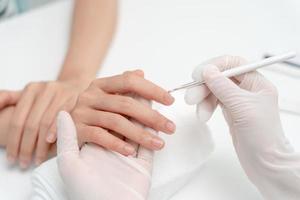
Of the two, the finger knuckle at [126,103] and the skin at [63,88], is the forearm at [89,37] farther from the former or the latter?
the finger knuckle at [126,103]

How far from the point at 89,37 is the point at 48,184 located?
409 millimetres

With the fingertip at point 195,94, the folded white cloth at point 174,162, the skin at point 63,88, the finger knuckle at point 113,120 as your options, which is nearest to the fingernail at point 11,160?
the skin at point 63,88

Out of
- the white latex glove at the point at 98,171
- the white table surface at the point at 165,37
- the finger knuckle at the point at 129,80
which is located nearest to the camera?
the white latex glove at the point at 98,171

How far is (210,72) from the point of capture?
613mm

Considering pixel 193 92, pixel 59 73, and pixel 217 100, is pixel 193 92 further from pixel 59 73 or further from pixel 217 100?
pixel 59 73

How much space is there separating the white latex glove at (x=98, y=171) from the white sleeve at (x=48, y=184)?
3 centimetres

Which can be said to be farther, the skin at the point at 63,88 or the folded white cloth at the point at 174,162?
the skin at the point at 63,88

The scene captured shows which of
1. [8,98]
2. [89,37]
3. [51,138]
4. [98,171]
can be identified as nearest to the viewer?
[98,171]

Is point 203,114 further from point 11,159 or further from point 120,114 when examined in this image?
point 11,159

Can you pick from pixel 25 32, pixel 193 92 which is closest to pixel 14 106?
pixel 25 32

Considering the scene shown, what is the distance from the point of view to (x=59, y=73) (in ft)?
3.01

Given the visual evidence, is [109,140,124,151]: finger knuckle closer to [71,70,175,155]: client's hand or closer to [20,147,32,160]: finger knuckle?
[71,70,175,155]: client's hand

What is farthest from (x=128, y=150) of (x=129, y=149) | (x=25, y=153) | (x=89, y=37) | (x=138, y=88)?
(x=89, y=37)

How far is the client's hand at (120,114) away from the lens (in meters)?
0.64
